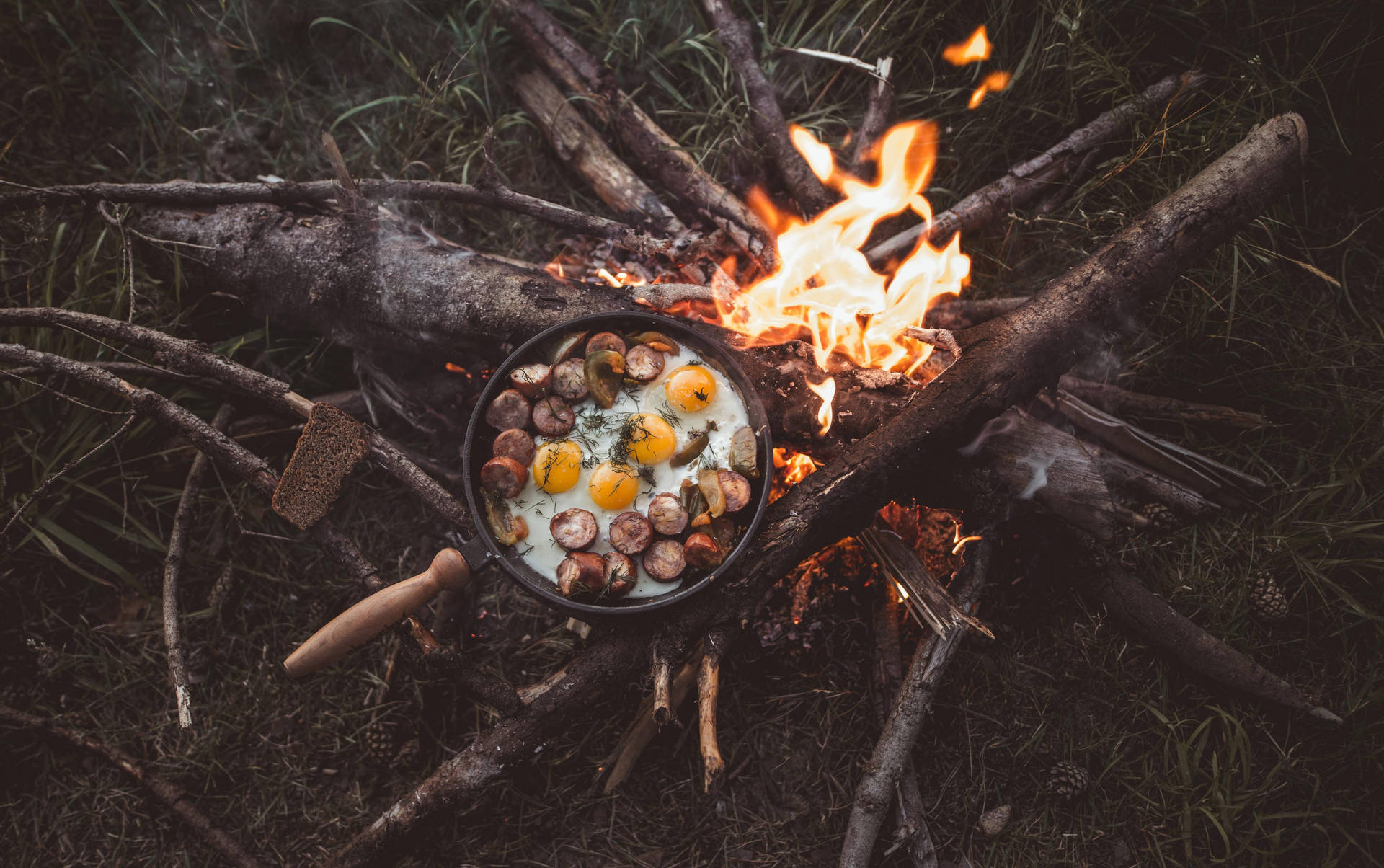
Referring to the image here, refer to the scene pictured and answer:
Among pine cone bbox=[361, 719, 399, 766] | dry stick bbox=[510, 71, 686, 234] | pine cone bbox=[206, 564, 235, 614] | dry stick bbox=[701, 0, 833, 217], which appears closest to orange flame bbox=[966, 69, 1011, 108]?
dry stick bbox=[701, 0, 833, 217]

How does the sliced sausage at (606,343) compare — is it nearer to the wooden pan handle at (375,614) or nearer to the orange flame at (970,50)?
the wooden pan handle at (375,614)

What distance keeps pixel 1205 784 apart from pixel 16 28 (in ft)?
25.3

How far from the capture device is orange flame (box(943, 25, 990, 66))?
3824 mm

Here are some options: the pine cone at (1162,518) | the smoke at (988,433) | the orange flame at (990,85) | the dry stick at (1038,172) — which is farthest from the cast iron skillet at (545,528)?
the orange flame at (990,85)

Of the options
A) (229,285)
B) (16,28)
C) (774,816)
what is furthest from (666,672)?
(16,28)

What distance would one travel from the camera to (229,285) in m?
3.58

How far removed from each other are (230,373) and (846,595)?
10.4 ft

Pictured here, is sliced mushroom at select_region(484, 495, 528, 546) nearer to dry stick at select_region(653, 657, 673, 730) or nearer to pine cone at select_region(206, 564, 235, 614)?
dry stick at select_region(653, 657, 673, 730)

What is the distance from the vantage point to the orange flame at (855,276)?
3357 mm

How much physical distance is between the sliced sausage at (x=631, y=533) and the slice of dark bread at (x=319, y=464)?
1.26 meters

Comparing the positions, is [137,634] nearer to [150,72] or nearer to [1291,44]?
[150,72]

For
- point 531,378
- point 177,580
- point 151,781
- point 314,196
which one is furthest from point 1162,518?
point 151,781

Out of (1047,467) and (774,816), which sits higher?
(1047,467)

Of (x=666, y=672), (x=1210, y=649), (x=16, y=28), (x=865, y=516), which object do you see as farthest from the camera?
(x=16, y=28)
